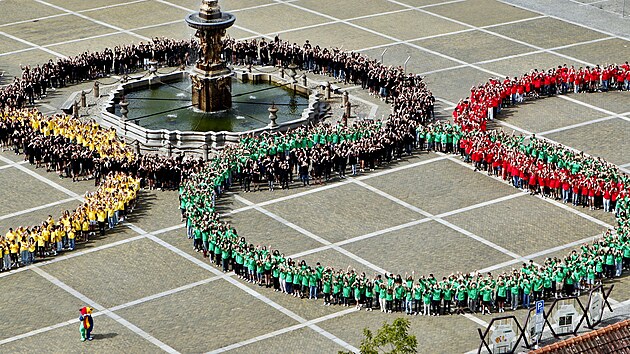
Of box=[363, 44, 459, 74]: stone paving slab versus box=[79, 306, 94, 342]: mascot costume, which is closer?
box=[79, 306, 94, 342]: mascot costume

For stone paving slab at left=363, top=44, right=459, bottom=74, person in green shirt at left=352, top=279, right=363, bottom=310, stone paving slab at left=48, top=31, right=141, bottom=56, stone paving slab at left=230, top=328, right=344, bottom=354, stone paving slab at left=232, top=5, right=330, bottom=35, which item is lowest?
stone paving slab at left=48, top=31, right=141, bottom=56

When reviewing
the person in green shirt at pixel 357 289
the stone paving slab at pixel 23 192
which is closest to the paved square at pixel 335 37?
the stone paving slab at pixel 23 192

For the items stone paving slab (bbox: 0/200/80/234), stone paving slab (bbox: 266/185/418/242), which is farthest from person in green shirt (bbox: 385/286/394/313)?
stone paving slab (bbox: 0/200/80/234)

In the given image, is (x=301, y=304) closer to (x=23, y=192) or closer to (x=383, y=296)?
(x=383, y=296)

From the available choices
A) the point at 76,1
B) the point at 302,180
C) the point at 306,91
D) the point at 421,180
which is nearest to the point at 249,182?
the point at 302,180

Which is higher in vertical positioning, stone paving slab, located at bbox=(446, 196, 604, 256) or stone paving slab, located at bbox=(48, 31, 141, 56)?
stone paving slab, located at bbox=(446, 196, 604, 256)

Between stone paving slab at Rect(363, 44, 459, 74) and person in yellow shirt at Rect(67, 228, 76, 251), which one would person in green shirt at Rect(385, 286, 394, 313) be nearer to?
person in yellow shirt at Rect(67, 228, 76, 251)
